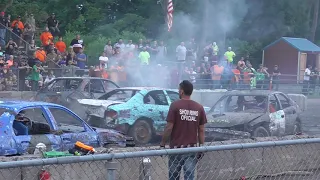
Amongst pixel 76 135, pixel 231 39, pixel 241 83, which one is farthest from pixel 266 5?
pixel 76 135

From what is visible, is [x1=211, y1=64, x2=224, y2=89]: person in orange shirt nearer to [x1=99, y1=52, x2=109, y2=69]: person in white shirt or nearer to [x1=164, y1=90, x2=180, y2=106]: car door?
[x1=99, y1=52, x2=109, y2=69]: person in white shirt

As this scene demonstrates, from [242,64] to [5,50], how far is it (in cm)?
1118

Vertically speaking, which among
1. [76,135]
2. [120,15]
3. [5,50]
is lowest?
[76,135]

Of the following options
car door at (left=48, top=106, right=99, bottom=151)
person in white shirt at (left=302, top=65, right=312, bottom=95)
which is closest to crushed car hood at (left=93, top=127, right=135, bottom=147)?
car door at (left=48, top=106, right=99, bottom=151)

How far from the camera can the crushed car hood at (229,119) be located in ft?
46.4

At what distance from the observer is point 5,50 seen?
23.7 m

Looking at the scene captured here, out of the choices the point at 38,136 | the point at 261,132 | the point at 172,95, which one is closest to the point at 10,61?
the point at 172,95

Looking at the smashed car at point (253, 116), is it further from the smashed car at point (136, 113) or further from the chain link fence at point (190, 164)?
the chain link fence at point (190, 164)

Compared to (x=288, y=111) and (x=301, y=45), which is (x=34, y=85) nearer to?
(x=288, y=111)

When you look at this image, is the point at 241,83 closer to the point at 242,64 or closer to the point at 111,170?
the point at 242,64

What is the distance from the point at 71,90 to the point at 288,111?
5810mm

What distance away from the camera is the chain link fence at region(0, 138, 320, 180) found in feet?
15.4

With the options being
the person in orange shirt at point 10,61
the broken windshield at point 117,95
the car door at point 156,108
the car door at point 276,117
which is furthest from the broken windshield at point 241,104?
the person in orange shirt at point 10,61

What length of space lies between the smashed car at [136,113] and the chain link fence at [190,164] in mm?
5353
